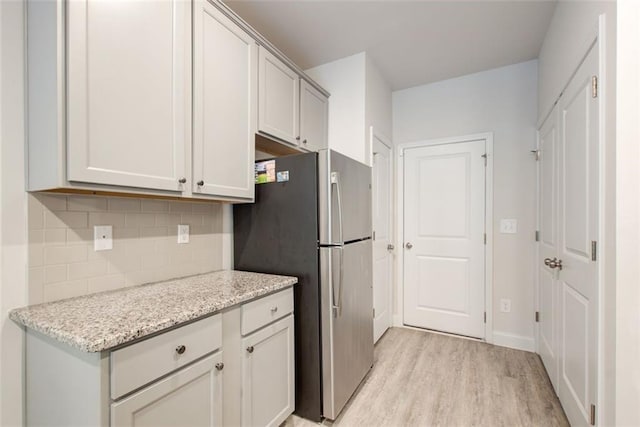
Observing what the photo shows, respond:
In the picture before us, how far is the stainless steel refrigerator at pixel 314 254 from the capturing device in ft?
5.84

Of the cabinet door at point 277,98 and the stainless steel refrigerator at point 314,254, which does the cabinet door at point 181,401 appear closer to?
the stainless steel refrigerator at point 314,254

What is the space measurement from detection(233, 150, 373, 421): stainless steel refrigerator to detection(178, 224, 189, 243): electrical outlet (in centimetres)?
35

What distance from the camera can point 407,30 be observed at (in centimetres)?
235

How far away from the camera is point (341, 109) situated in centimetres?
274

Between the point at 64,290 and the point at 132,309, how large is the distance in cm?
42

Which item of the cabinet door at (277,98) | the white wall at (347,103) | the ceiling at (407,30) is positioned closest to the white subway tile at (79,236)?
the cabinet door at (277,98)

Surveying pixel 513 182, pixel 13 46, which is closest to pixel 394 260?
pixel 513 182

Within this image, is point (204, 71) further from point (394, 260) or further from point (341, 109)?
point (394, 260)

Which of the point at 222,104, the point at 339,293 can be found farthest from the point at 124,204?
the point at 339,293

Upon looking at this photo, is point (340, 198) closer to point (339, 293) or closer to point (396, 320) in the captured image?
point (339, 293)

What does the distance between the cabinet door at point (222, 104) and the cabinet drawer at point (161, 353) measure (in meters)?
0.70

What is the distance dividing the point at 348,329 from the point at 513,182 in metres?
2.21

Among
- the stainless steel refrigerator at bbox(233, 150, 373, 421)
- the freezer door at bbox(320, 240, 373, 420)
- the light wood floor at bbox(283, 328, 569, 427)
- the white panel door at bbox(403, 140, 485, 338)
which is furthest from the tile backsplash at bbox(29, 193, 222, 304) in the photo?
the white panel door at bbox(403, 140, 485, 338)

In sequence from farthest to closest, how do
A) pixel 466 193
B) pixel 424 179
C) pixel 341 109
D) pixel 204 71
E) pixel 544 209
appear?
pixel 424 179, pixel 466 193, pixel 341 109, pixel 544 209, pixel 204 71
